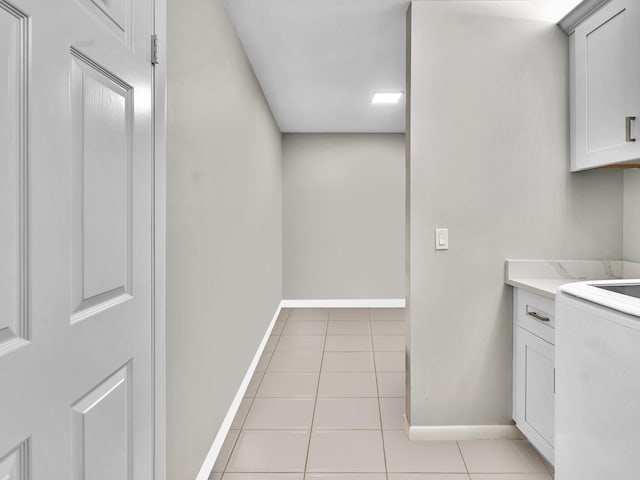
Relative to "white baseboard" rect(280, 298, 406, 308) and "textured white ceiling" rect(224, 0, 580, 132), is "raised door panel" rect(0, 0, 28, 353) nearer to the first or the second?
"textured white ceiling" rect(224, 0, 580, 132)

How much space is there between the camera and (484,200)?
2141 mm

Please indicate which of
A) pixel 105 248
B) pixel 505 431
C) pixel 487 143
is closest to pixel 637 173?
pixel 487 143

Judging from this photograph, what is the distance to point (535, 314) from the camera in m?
1.91

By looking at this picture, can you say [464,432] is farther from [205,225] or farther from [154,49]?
[154,49]

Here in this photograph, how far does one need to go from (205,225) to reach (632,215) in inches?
88.4

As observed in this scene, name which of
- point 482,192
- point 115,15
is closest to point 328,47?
point 482,192

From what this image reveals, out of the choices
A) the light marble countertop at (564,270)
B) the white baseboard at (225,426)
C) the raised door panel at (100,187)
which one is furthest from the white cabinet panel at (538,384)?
the raised door panel at (100,187)

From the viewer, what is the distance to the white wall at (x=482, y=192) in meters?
2.12

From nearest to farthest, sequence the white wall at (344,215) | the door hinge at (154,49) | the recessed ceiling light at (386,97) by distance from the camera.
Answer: the door hinge at (154,49) → the recessed ceiling light at (386,97) → the white wall at (344,215)

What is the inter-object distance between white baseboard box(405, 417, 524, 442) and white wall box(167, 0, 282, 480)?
1104mm

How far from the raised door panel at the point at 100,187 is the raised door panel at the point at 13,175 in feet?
0.44

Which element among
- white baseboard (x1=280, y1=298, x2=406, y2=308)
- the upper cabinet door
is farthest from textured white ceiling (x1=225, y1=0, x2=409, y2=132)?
white baseboard (x1=280, y1=298, x2=406, y2=308)

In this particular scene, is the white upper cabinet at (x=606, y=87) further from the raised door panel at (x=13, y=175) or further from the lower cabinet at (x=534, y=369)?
the raised door panel at (x=13, y=175)

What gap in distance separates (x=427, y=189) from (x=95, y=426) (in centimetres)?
181
